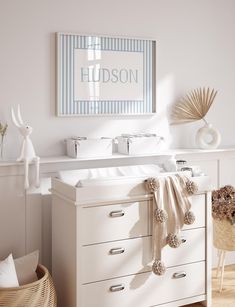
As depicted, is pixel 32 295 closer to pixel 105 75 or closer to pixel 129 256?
pixel 129 256

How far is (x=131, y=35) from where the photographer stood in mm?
3527

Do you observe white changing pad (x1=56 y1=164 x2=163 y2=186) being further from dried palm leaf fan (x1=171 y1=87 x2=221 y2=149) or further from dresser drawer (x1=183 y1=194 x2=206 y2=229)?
dried palm leaf fan (x1=171 y1=87 x2=221 y2=149)

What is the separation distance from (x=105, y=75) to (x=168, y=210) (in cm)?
103

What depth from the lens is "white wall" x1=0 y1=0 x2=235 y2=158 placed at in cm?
316

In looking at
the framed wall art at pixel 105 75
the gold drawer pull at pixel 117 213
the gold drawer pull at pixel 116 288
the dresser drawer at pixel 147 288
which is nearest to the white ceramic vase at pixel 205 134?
the framed wall art at pixel 105 75

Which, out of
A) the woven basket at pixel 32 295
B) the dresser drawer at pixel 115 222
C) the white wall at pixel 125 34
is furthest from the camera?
the white wall at pixel 125 34

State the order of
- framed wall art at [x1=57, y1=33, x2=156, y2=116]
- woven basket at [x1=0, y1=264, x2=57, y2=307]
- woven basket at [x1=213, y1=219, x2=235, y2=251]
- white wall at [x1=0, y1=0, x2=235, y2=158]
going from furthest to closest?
woven basket at [x1=213, y1=219, x2=235, y2=251] < framed wall art at [x1=57, y1=33, x2=156, y2=116] < white wall at [x1=0, y1=0, x2=235, y2=158] < woven basket at [x1=0, y1=264, x2=57, y2=307]

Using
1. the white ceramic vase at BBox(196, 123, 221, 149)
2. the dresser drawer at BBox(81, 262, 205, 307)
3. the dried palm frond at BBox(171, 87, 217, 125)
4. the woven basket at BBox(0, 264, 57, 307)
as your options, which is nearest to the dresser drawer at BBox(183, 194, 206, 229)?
the dresser drawer at BBox(81, 262, 205, 307)

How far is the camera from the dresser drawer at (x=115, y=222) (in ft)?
9.24

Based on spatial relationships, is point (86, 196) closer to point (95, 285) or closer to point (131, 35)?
point (95, 285)

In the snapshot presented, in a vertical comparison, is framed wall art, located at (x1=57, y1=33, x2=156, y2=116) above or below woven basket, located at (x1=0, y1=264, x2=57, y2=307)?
above

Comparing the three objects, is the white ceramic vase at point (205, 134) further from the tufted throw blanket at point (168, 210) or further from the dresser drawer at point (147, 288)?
the dresser drawer at point (147, 288)

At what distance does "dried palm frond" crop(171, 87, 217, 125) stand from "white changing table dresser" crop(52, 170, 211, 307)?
75 centimetres

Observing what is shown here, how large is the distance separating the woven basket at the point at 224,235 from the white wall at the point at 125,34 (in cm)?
67
